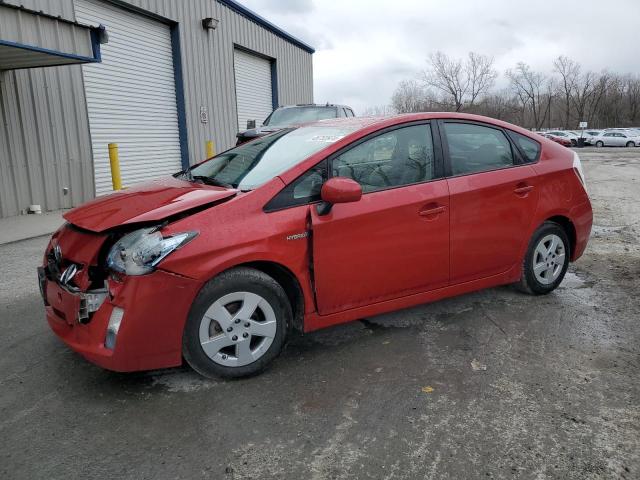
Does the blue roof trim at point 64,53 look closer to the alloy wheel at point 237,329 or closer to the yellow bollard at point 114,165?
the yellow bollard at point 114,165

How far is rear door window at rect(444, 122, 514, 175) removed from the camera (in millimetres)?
3977

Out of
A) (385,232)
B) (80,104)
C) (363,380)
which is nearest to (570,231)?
(385,232)

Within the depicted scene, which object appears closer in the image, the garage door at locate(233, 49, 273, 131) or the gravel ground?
the gravel ground

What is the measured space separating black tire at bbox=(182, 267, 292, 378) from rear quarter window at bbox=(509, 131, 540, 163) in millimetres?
2414

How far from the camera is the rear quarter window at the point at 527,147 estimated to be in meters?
4.36

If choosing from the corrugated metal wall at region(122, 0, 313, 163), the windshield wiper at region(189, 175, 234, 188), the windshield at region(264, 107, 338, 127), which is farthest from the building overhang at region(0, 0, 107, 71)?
the windshield wiper at region(189, 175, 234, 188)

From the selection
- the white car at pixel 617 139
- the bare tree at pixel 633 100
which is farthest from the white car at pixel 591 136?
the bare tree at pixel 633 100

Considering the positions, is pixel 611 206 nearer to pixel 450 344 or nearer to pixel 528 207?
pixel 528 207

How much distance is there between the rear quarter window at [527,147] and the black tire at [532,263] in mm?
550

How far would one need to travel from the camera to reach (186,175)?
425 centimetres

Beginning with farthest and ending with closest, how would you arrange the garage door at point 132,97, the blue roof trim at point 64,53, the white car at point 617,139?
the white car at point 617,139, the garage door at point 132,97, the blue roof trim at point 64,53

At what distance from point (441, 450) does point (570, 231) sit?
9.41 ft

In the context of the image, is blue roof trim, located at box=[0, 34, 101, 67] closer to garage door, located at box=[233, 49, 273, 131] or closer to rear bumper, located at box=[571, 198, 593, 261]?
rear bumper, located at box=[571, 198, 593, 261]

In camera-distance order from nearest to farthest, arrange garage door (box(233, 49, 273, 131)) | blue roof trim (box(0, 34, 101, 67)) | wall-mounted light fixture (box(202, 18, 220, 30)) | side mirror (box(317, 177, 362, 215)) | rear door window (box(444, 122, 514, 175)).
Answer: side mirror (box(317, 177, 362, 215)), rear door window (box(444, 122, 514, 175)), blue roof trim (box(0, 34, 101, 67)), wall-mounted light fixture (box(202, 18, 220, 30)), garage door (box(233, 49, 273, 131))
